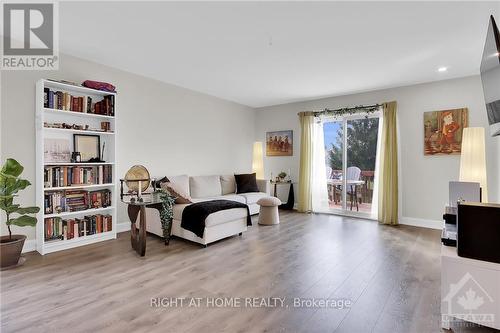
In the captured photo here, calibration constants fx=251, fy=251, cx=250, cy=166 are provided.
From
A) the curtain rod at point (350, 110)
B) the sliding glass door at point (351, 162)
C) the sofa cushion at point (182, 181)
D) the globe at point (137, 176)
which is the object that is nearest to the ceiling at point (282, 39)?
the curtain rod at point (350, 110)

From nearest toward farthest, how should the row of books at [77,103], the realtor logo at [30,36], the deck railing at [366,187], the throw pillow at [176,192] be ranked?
the realtor logo at [30,36]
the row of books at [77,103]
the throw pillow at [176,192]
the deck railing at [366,187]

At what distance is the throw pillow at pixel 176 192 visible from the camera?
3.77 meters

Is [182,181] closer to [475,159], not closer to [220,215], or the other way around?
[220,215]

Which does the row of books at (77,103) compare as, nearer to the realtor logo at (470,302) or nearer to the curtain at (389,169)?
the realtor logo at (470,302)

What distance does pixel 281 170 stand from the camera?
20.7 feet

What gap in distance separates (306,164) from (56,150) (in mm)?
4533

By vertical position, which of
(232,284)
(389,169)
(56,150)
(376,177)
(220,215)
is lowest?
(232,284)

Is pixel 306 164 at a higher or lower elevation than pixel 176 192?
higher

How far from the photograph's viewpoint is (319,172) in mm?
5695

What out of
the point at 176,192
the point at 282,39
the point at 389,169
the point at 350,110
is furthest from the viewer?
the point at 350,110

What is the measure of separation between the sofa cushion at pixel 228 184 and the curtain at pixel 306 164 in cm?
155

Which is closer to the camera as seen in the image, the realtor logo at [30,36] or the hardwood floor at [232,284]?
the hardwood floor at [232,284]

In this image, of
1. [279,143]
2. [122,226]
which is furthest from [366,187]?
[122,226]

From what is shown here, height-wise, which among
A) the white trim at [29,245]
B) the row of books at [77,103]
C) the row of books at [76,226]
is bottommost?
the white trim at [29,245]
